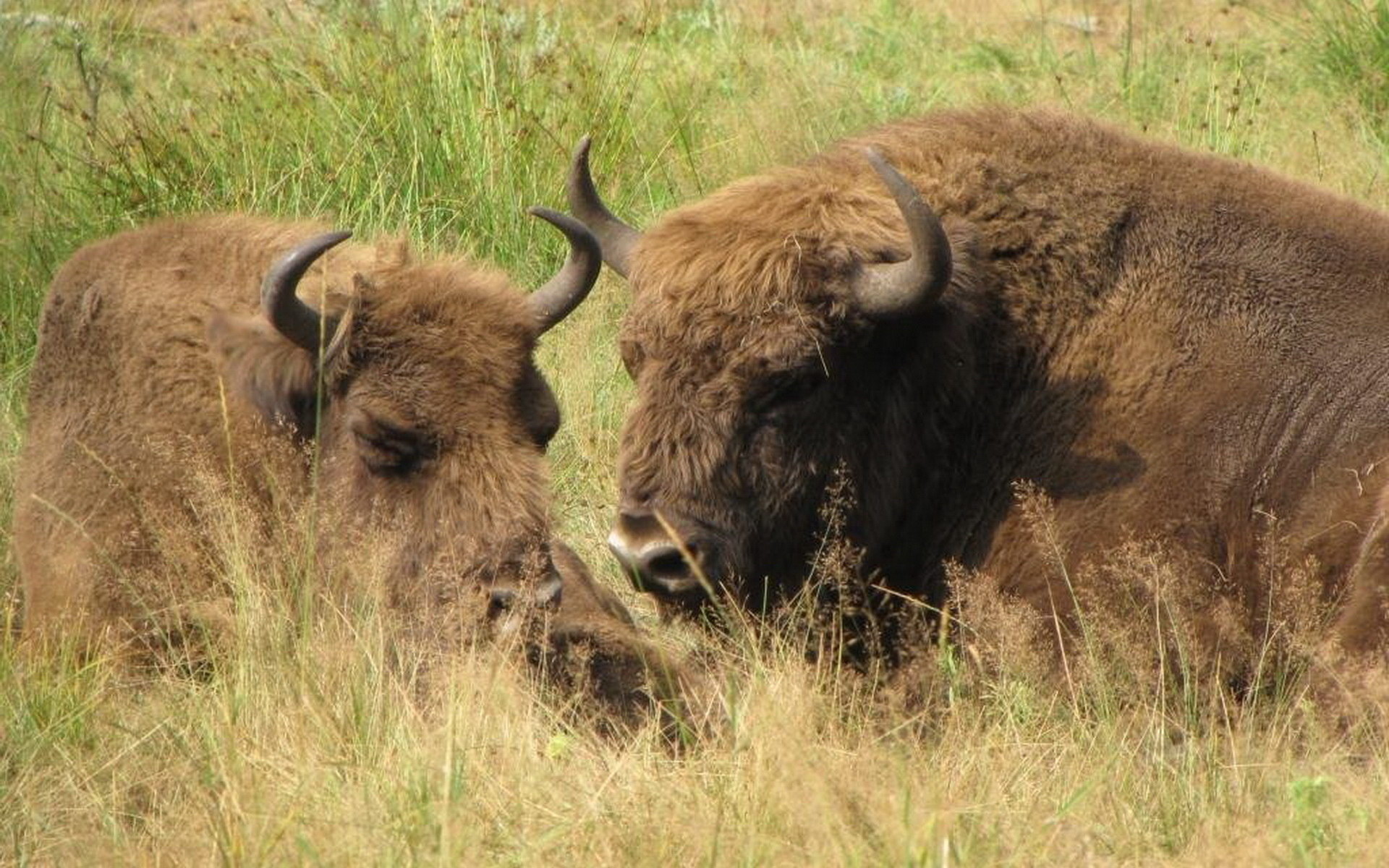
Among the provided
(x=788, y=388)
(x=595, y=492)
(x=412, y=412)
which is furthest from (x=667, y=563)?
(x=595, y=492)

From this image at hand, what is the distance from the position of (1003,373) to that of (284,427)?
225cm

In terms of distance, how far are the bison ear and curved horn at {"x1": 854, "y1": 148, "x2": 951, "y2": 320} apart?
5.86ft

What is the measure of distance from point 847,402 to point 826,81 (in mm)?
6342

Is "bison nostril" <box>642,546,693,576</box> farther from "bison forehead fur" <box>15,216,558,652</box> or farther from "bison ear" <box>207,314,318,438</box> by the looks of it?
"bison ear" <box>207,314,318,438</box>

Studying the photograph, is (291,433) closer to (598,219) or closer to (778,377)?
(598,219)

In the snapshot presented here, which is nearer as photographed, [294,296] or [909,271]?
[909,271]

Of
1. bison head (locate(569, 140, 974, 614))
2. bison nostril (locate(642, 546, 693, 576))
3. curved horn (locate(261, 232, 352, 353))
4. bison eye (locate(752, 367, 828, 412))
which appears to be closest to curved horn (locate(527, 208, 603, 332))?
bison head (locate(569, 140, 974, 614))

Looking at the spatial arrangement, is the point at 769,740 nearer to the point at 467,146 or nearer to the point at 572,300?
the point at 572,300

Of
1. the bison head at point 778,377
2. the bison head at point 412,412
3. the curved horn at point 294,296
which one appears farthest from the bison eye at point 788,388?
the curved horn at point 294,296

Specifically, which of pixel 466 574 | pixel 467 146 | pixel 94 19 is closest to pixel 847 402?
pixel 466 574

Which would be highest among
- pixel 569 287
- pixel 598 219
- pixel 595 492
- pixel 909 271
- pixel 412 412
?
pixel 909 271

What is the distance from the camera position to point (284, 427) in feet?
19.7

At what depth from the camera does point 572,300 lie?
254 inches

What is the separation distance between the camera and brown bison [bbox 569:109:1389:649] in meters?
5.46
